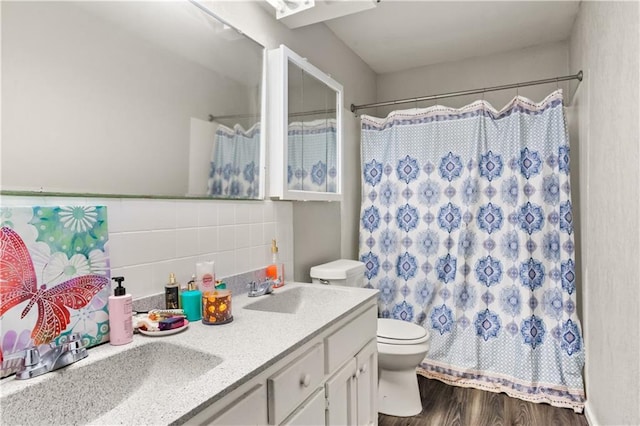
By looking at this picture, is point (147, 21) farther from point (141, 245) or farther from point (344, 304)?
point (344, 304)

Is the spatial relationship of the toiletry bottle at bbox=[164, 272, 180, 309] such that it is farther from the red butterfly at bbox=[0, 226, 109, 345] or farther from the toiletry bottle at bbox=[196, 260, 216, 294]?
the red butterfly at bbox=[0, 226, 109, 345]

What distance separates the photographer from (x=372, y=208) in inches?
111

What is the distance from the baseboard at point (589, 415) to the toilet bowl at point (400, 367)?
86 centimetres

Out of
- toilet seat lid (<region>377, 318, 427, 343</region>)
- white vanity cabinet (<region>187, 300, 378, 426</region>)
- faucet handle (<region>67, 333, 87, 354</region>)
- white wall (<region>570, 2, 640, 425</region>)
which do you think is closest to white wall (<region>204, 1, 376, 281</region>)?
toilet seat lid (<region>377, 318, 427, 343</region>)

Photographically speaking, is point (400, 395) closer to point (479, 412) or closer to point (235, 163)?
point (479, 412)

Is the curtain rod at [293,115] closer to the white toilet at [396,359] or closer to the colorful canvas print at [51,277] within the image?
the colorful canvas print at [51,277]

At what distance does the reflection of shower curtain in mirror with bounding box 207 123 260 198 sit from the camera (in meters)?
1.55

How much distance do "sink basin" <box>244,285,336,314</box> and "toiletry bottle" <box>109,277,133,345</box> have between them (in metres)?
0.58

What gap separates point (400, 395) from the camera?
215cm

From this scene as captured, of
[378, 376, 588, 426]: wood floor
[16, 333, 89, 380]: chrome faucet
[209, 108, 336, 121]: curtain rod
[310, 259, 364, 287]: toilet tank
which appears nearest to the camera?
[16, 333, 89, 380]: chrome faucet

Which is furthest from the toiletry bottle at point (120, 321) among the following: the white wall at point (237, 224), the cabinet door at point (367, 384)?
the cabinet door at point (367, 384)

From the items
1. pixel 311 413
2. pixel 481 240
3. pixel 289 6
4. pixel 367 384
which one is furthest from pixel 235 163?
pixel 481 240

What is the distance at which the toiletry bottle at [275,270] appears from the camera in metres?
1.80

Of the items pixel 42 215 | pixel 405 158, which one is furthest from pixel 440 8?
pixel 42 215
